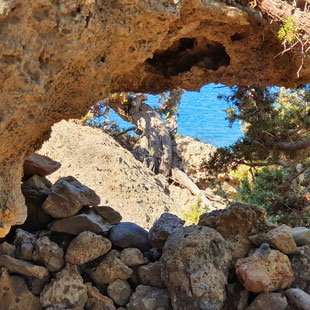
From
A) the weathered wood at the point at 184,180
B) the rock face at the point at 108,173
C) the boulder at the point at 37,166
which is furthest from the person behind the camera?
the weathered wood at the point at 184,180

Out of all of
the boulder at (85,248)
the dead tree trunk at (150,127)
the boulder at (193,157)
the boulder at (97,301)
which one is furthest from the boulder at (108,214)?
the boulder at (193,157)

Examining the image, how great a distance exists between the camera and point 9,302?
430 centimetres

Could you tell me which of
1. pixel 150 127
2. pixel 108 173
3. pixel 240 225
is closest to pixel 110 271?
pixel 240 225

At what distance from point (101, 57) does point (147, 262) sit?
8.27 feet

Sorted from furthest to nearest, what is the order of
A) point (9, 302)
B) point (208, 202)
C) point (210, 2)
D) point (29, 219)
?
point (208, 202)
point (29, 219)
point (9, 302)
point (210, 2)

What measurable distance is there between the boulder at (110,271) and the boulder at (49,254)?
0.40 metres

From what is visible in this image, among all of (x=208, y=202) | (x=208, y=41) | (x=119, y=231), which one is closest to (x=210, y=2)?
(x=208, y=41)

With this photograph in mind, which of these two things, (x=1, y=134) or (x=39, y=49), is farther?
(x=1, y=134)

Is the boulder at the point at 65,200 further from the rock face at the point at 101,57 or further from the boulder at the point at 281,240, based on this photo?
the boulder at the point at 281,240

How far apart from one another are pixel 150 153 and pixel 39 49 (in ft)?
34.9

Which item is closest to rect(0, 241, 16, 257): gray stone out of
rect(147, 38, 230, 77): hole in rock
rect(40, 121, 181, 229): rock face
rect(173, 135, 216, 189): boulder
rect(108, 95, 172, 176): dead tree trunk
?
rect(147, 38, 230, 77): hole in rock

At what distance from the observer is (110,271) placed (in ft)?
15.2

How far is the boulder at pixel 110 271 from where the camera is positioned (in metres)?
4.63

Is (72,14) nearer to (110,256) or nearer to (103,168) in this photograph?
(110,256)
